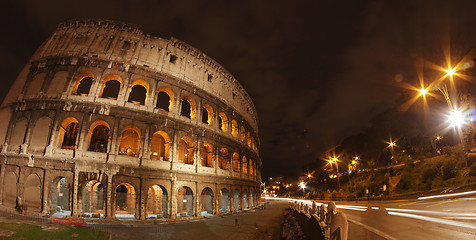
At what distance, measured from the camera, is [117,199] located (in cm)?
1877

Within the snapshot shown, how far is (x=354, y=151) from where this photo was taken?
56.1 metres

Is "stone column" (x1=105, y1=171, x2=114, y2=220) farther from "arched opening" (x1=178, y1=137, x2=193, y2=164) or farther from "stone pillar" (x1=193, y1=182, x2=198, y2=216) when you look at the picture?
"arched opening" (x1=178, y1=137, x2=193, y2=164)

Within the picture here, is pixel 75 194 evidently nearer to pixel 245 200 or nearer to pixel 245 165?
pixel 245 200

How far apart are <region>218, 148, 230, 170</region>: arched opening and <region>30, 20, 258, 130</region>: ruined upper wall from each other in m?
7.59

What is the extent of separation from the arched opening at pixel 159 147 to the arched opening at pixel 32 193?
7.61 m

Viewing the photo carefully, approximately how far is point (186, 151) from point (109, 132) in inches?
296

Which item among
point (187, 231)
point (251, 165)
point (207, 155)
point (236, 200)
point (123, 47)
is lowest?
point (187, 231)

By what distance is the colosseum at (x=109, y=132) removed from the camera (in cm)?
1538

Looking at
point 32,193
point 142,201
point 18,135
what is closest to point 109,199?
point 142,201

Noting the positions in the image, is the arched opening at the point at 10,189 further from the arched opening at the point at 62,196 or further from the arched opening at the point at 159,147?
the arched opening at the point at 159,147

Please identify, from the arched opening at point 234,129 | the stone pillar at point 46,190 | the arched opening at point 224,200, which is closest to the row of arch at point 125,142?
the stone pillar at point 46,190

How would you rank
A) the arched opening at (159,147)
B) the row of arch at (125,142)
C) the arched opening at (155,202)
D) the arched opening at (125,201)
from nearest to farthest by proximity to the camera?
the row of arch at (125,142), the arched opening at (125,201), the arched opening at (155,202), the arched opening at (159,147)

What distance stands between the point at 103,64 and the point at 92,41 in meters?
2.57

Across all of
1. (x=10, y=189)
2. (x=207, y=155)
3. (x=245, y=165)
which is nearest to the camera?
(x=10, y=189)
